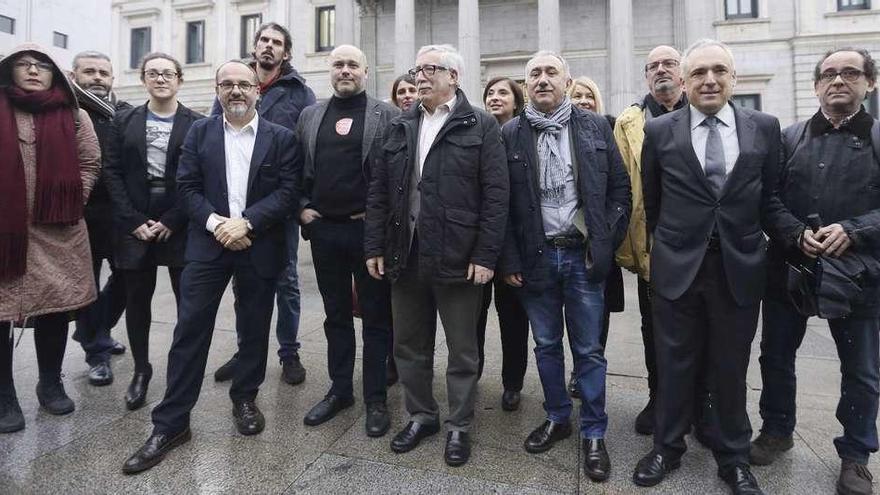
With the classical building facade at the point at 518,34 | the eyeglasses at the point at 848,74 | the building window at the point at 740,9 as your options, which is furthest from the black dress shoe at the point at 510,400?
the building window at the point at 740,9

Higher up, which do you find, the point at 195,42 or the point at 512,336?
the point at 195,42

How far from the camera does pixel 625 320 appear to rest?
6.71 meters

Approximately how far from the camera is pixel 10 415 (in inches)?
131

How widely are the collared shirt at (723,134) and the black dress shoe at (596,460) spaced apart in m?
1.64

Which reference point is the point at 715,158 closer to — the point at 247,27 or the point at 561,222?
the point at 561,222

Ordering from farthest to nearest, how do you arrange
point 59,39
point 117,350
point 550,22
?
1. point 59,39
2. point 550,22
3. point 117,350

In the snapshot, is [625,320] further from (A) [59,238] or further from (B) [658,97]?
(A) [59,238]

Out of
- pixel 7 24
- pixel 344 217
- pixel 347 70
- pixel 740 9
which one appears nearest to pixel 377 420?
pixel 344 217

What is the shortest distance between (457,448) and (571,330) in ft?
3.18

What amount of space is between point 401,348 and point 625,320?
4.43 meters

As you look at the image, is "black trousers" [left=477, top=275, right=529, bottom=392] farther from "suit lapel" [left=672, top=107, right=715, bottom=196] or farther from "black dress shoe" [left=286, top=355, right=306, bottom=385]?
"black dress shoe" [left=286, top=355, right=306, bottom=385]

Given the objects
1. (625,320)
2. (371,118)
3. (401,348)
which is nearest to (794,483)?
(401,348)

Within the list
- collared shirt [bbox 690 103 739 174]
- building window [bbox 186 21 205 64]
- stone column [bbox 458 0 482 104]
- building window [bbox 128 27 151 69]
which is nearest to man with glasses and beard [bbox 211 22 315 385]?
collared shirt [bbox 690 103 739 174]

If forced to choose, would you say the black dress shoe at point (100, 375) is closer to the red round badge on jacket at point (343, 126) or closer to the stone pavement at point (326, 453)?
the stone pavement at point (326, 453)
